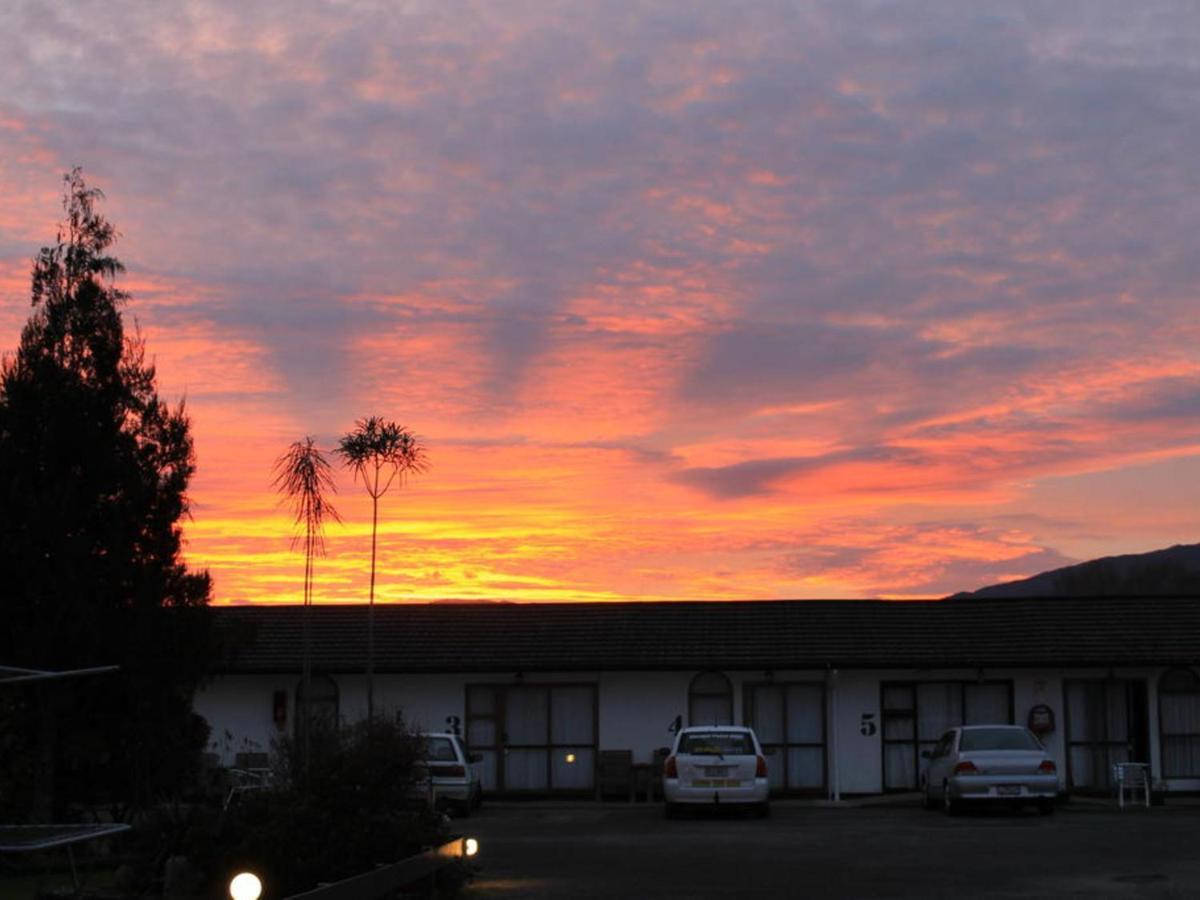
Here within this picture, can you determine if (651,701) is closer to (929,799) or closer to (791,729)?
(791,729)

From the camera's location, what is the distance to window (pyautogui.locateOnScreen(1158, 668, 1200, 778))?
33.5m

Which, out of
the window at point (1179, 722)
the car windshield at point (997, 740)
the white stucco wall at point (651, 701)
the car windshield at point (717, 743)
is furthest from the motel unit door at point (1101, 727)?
the car windshield at point (717, 743)

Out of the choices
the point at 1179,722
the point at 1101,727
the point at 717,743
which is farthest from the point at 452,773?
the point at 1179,722

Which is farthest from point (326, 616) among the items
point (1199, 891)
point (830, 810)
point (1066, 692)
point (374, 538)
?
point (1199, 891)

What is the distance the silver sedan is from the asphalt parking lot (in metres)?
0.35

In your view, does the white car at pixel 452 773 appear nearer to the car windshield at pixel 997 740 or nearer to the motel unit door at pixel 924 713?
the car windshield at pixel 997 740

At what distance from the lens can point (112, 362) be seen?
70.3 feet

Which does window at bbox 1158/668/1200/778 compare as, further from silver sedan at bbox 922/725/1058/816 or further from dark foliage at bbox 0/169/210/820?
dark foliage at bbox 0/169/210/820

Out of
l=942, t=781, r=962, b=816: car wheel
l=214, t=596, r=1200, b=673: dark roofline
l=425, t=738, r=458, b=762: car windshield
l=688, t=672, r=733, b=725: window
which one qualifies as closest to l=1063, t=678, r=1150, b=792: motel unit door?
l=214, t=596, r=1200, b=673: dark roofline

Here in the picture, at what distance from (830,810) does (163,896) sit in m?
16.8

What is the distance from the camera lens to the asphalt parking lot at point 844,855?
51.4 ft

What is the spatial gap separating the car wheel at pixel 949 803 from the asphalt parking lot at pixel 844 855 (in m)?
0.20

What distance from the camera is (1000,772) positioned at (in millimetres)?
26219

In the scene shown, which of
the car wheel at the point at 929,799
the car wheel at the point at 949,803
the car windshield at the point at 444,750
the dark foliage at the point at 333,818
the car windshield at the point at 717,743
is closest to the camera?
the dark foliage at the point at 333,818
